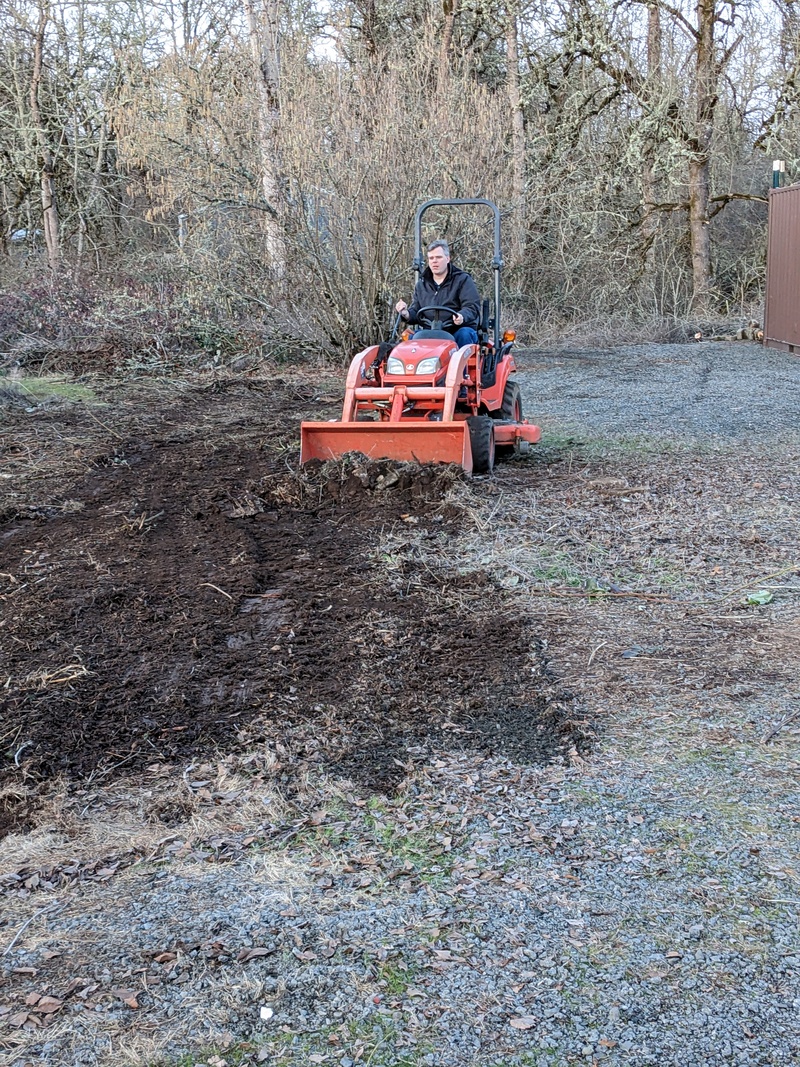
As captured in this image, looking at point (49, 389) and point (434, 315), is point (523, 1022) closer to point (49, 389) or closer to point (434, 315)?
point (434, 315)

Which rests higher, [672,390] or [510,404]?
[510,404]

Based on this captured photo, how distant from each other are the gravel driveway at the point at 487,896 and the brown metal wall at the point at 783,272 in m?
12.1

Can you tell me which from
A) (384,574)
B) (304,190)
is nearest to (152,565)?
(384,574)

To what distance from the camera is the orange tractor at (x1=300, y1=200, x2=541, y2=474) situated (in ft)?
23.7

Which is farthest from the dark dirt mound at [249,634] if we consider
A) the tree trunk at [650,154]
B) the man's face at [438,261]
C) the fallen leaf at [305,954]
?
the tree trunk at [650,154]

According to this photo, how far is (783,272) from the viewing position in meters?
16.1

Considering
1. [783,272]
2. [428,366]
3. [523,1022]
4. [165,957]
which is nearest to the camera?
[523,1022]

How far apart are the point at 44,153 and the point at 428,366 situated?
48.6 feet

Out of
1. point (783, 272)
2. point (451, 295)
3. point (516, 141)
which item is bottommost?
point (451, 295)

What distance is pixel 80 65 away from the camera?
2000cm

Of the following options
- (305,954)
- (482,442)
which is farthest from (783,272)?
(305,954)

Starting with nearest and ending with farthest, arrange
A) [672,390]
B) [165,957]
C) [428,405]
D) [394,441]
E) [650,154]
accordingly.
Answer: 1. [165,957]
2. [394,441]
3. [428,405]
4. [672,390]
5. [650,154]

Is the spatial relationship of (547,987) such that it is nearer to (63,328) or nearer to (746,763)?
(746,763)

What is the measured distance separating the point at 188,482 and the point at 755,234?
56.2ft
